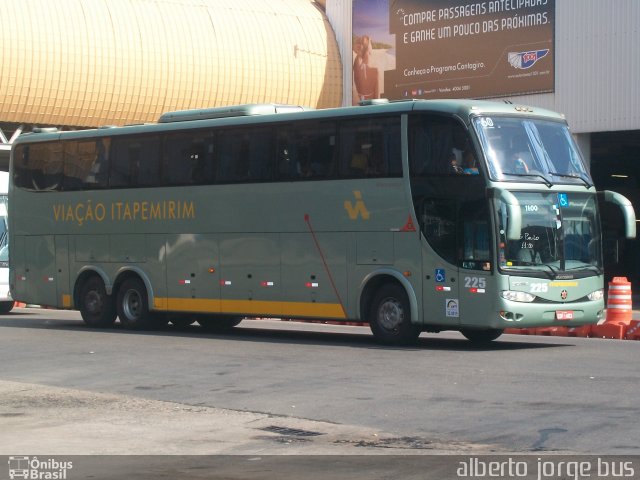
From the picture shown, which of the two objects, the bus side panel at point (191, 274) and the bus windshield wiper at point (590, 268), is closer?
the bus windshield wiper at point (590, 268)

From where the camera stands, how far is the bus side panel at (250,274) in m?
21.3

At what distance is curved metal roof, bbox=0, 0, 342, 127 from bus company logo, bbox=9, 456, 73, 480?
119 ft

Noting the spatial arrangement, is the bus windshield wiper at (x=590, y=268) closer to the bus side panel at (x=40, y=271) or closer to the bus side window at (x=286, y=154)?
the bus side window at (x=286, y=154)

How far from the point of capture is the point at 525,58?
132 ft

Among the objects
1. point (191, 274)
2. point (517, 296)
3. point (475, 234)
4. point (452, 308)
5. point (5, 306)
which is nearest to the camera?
point (517, 296)

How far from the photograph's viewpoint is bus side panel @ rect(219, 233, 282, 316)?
21328 millimetres

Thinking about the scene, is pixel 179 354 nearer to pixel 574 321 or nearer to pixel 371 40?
pixel 574 321

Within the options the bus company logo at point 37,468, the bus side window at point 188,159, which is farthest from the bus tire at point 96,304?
the bus company logo at point 37,468

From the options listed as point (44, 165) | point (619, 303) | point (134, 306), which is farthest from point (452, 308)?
point (44, 165)

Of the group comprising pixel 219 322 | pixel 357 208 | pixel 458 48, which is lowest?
pixel 219 322

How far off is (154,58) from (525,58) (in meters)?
15.3

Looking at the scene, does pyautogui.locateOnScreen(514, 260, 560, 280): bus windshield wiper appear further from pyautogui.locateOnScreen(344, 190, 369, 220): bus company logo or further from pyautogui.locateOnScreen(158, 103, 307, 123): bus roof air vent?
pyautogui.locateOnScreen(158, 103, 307, 123): bus roof air vent

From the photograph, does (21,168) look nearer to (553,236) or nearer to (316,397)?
(553,236)

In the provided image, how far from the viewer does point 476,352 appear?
18484 mm
